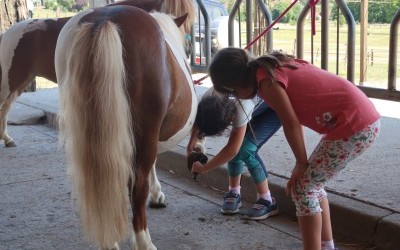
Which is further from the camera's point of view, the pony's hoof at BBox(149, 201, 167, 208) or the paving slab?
the pony's hoof at BBox(149, 201, 167, 208)

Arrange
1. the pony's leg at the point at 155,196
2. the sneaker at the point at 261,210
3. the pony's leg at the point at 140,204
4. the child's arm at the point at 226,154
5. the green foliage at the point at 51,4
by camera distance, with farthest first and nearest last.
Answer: the green foliage at the point at 51,4, the pony's leg at the point at 155,196, the sneaker at the point at 261,210, the child's arm at the point at 226,154, the pony's leg at the point at 140,204

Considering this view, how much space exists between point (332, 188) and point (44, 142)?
3.88 meters

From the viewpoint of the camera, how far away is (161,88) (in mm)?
2895

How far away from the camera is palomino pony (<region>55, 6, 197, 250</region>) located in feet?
8.69

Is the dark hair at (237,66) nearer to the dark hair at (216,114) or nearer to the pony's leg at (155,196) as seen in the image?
the dark hair at (216,114)

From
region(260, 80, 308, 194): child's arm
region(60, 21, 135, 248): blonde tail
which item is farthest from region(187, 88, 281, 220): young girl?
region(60, 21, 135, 248): blonde tail

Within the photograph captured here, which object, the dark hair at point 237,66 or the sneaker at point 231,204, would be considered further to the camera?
the sneaker at point 231,204

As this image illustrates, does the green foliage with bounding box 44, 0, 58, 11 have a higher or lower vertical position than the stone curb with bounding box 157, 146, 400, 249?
higher

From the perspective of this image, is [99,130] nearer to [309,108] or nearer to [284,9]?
[309,108]

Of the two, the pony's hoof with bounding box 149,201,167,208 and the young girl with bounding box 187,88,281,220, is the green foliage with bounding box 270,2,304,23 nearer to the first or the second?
the young girl with bounding box 187,88,281,220

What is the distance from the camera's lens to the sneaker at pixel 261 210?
378cm

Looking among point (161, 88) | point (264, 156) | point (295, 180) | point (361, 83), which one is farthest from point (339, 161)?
point (361, 83)

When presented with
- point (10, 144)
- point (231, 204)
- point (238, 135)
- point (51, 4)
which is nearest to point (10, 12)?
point (10, 144)

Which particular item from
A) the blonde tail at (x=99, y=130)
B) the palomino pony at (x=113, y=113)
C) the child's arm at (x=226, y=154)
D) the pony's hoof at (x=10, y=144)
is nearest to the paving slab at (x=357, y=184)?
the pony's hoof at (x=10, y=144)
